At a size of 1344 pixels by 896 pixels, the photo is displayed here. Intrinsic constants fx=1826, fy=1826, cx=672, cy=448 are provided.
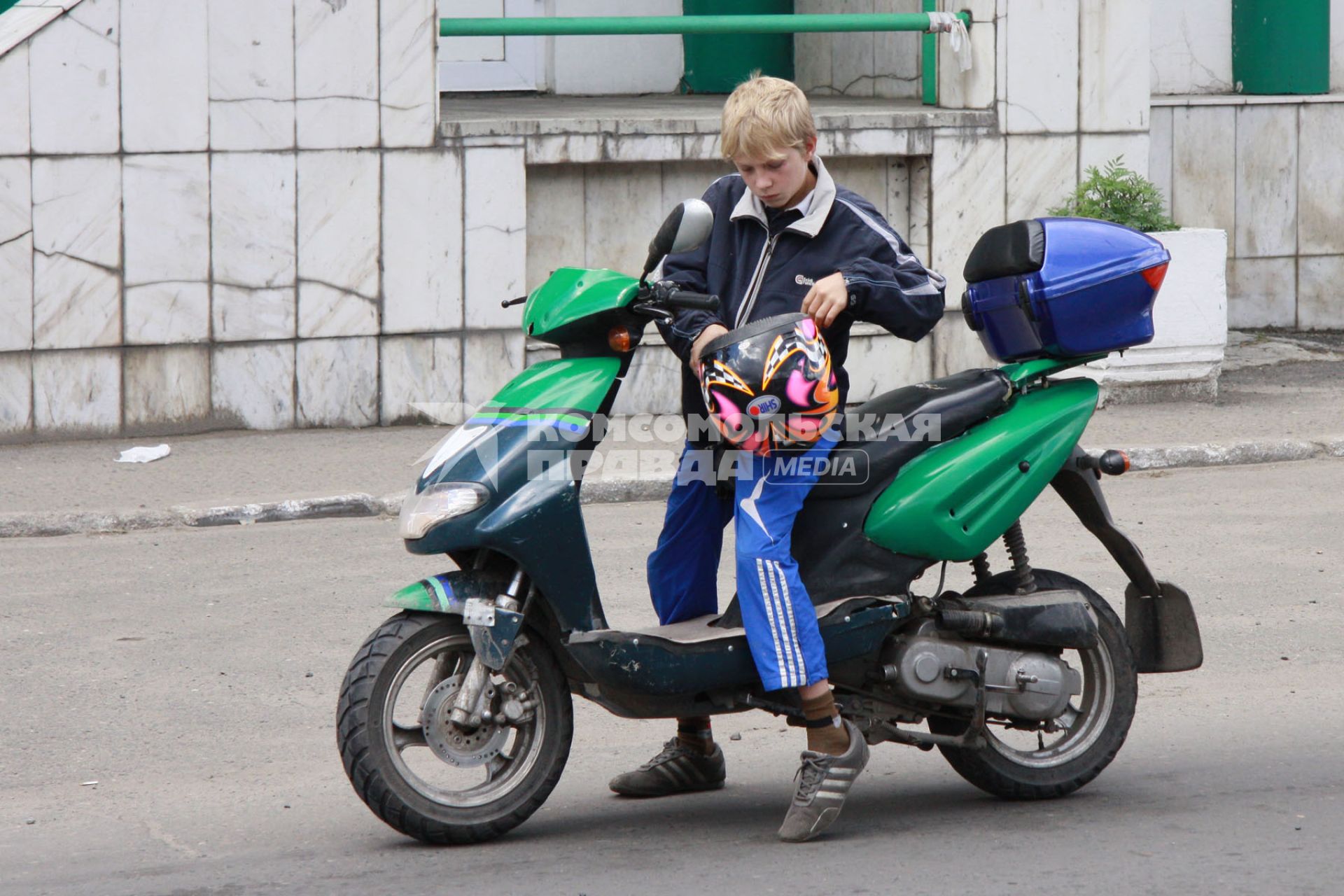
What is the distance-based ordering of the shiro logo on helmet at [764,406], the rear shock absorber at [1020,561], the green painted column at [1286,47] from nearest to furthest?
1. the shiro logo on helmet at [764,406]
2. the rear shock absorber at [1020,561]
3. the green painted column at [1286,47]

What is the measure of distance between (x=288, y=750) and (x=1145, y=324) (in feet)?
8.25

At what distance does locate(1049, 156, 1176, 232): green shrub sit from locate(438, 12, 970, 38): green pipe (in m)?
1.47

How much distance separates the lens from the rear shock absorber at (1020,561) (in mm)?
4453

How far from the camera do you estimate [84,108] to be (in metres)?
9.18

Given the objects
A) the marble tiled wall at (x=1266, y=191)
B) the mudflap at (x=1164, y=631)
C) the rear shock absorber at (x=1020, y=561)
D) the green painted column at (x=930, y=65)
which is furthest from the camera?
the marble tiled wall at (x=1266, y=191)

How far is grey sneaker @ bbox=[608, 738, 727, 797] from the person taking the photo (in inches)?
180

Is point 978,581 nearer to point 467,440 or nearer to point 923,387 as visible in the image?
point 923,387

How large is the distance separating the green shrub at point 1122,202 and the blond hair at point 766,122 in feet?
20.0

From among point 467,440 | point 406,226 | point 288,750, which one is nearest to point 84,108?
point 406,226

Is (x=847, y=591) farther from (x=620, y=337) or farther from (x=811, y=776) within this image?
(x=620, y=337)

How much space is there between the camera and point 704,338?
416 centimetres

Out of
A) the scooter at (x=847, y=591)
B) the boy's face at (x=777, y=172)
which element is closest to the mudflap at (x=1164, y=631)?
the scooter at (x=847, y=591)

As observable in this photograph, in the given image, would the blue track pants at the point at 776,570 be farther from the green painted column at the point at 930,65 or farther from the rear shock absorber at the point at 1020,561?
the green painted column at the point at 930,65

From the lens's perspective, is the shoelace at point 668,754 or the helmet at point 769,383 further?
the shoelace at point 668,754
